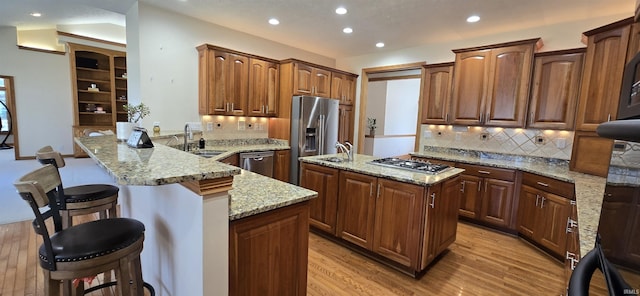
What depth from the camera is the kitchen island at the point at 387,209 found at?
89.8 inches

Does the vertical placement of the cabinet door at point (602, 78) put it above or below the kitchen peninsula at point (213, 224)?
above

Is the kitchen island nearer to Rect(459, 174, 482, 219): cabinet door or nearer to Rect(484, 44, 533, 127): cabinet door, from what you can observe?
Rect(459, 174, 482, 219): cabinet door

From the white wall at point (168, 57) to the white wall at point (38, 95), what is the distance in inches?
184

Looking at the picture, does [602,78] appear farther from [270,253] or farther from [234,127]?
[234,127]

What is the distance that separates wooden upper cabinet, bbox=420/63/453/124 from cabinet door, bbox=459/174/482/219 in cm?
98

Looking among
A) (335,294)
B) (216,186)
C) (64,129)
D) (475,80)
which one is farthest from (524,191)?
(64,129)

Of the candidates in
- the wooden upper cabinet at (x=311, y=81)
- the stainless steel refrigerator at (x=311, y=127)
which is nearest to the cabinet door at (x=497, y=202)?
the stainless steel refrigerator at (x=311, y=127)

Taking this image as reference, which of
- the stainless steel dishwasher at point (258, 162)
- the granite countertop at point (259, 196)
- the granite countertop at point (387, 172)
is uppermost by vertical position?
the granite countertop at point (259, 196)

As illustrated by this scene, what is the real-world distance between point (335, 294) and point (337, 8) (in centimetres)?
303

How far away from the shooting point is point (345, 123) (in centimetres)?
562

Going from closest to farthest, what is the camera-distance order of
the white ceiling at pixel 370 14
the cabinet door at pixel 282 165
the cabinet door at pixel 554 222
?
the cabinet door at pixel 554 222 → the white ceiling at pixel 370 14 → the cabinet door at pixel 282 165

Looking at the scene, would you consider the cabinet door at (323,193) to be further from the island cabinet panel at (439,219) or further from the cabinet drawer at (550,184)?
the cabinet drawer at (550,184)

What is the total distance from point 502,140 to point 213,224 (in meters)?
4.08

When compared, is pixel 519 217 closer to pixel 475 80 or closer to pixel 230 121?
pixel 475 80
